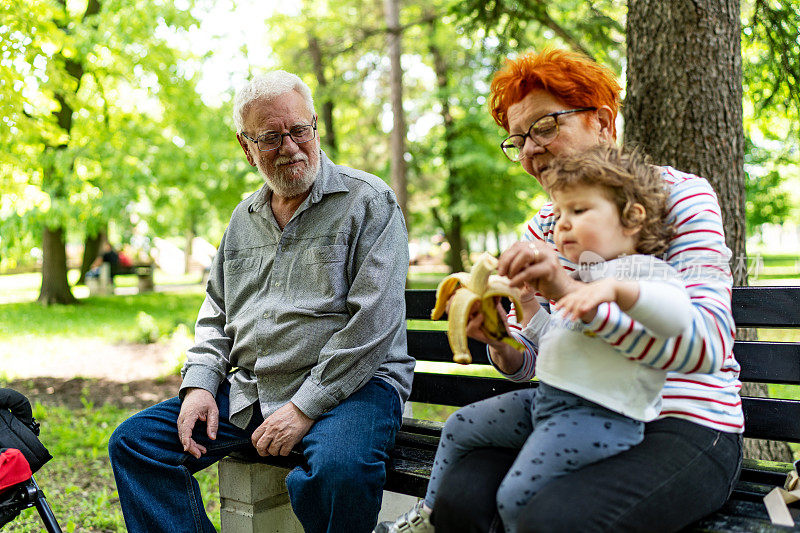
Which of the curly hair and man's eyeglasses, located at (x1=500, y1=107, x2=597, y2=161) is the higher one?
man's eyeglasses, located at (x1=500, y1=107, x2=597, y2=161)

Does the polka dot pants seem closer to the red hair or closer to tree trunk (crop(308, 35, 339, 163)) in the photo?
the red hair

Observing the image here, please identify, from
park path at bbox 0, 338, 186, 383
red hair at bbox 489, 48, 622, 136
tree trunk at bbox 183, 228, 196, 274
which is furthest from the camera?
tree trunk at bbox 183, 228, 196, 274

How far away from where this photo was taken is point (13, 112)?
4.43 metres

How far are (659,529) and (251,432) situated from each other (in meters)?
1.68

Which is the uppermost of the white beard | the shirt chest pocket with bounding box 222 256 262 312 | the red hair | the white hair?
the white hair

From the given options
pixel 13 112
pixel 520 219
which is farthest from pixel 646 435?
pixel 520 219

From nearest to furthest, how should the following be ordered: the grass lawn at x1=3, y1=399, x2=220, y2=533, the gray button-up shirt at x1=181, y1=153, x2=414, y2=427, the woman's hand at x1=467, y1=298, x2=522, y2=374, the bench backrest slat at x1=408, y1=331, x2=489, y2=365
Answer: the woman's hand at x1=467, y1=298, x2=522, y2=374 < the gray button-up shirt at x1=181, y1=153, x2=414, y2=427 < the bench backrest slat at x1=408, y1=331, x2=489, y2=365 < the grass lawn at x1=3, y1=399, x2=220, y2=533

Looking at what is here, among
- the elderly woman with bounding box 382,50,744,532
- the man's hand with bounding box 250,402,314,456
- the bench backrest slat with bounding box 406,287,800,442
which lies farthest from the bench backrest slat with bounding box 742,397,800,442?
the man's hand with bounding box 250,402,314,456

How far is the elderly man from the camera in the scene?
2.51m

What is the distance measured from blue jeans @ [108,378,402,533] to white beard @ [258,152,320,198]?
2.82ft

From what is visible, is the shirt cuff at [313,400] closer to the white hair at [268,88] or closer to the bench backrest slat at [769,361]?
the white hair at [268,88]

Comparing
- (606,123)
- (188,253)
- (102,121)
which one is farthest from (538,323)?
(188,253)

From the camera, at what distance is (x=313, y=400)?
8.18ft

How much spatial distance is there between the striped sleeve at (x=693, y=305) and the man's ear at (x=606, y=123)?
300mm
